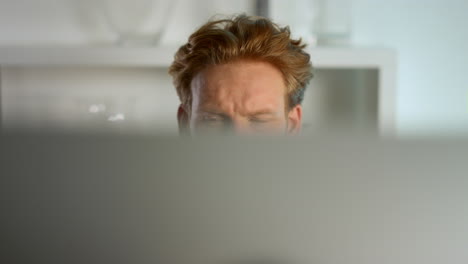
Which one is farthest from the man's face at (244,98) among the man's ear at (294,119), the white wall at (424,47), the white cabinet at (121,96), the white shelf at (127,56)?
the white wall at (424,47)

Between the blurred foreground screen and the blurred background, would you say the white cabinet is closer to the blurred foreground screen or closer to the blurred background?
the blurred background

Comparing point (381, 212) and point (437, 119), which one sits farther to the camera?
point (437, 119)

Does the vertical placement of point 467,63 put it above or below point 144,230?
above

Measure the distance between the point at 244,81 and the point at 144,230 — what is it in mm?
887

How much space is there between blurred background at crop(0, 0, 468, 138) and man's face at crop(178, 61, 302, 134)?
99 cm

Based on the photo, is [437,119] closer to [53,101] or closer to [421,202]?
[53,101]

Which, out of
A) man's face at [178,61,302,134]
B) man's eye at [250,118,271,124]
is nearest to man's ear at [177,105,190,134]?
A: man's face at [178,61,302,134]

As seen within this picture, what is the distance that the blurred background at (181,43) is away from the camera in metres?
2.14

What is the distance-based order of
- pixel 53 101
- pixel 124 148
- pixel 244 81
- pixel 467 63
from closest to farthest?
pixel 124 148
pixel 244 81
pixel 53 101
pixel 467 63

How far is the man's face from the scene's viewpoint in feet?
3.56

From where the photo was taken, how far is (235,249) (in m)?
0.25

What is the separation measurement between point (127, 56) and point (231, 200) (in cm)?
191

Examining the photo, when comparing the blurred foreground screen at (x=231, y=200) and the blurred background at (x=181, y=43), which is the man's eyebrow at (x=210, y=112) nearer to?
the blurred foreground screen at (x=231, y=200)

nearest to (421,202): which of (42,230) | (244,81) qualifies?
(42,230)
